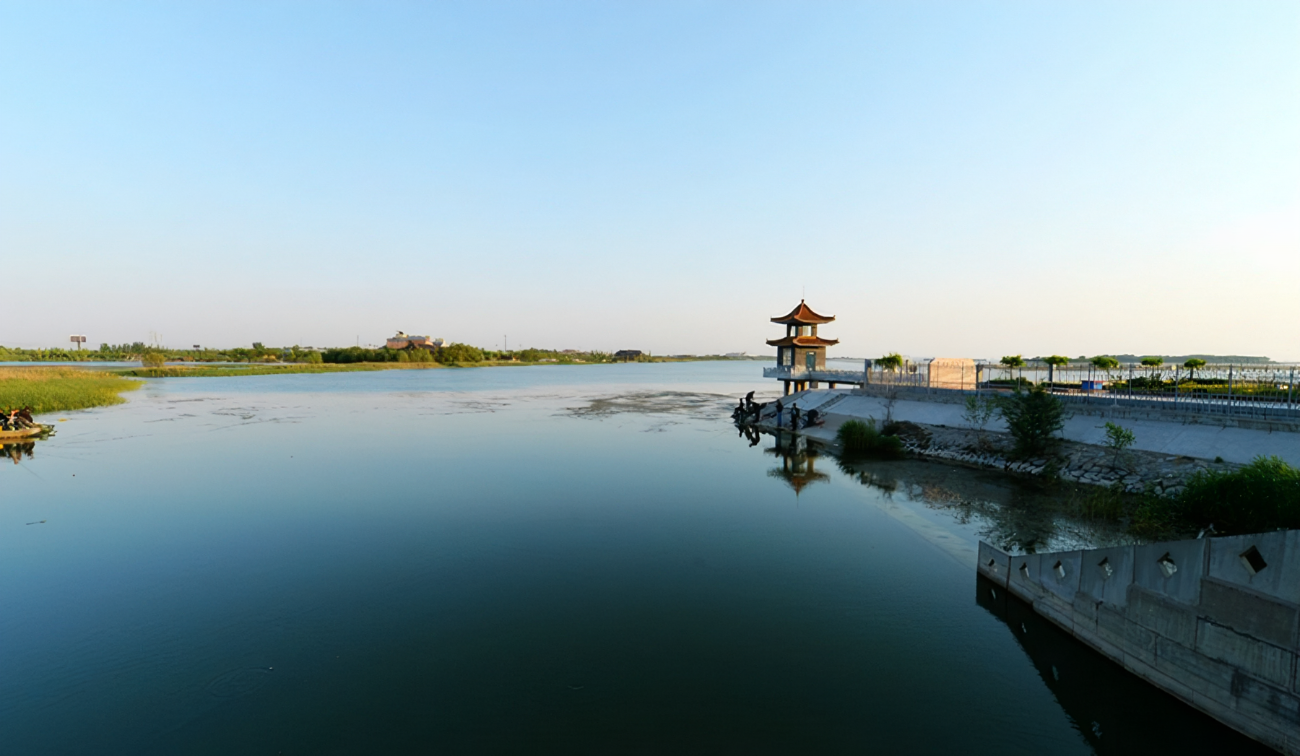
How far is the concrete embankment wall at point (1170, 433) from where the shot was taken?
707 inches

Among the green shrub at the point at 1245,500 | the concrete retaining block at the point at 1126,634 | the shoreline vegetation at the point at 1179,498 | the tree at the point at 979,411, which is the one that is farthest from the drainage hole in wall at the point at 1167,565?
the tree at the point at 979,411

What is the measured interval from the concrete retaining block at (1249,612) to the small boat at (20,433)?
156 ft

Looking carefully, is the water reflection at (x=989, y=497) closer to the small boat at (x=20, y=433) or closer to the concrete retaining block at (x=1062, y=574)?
the concrete retaining block at (x=1062, y=574)

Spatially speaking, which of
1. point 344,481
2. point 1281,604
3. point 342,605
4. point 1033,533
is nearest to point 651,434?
point 344,481

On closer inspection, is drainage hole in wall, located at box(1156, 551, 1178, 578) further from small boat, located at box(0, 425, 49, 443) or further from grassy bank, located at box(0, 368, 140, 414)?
grassy bank, located at box(0, 368, 140, 414)

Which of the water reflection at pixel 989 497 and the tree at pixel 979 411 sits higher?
the tree at pixel 979 411

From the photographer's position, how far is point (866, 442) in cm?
2966

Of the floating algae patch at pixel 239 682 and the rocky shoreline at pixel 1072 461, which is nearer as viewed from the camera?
the floating algae patch at pixel 239 682

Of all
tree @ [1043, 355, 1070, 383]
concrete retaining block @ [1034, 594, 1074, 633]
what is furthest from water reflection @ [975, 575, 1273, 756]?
tree @ [1043, 355, 1070, 383]

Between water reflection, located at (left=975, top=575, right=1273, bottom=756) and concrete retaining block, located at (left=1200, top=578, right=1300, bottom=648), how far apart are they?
4.57 ft

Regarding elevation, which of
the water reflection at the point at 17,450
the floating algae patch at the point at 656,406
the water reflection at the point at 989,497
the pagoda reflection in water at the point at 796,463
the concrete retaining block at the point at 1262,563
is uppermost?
the concrete retaining block at the point at 1262,563

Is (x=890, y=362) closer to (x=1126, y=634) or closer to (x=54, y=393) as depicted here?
(x=1126, y=634)

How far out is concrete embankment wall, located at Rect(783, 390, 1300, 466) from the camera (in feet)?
59.0

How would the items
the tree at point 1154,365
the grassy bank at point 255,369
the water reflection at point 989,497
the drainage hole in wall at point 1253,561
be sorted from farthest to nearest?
1. the grassy bank at point 255,369
2. the tree at point 1154,365
3. the water reflection at point 989,497
4. the drainage hole in wall at point 1253,561
